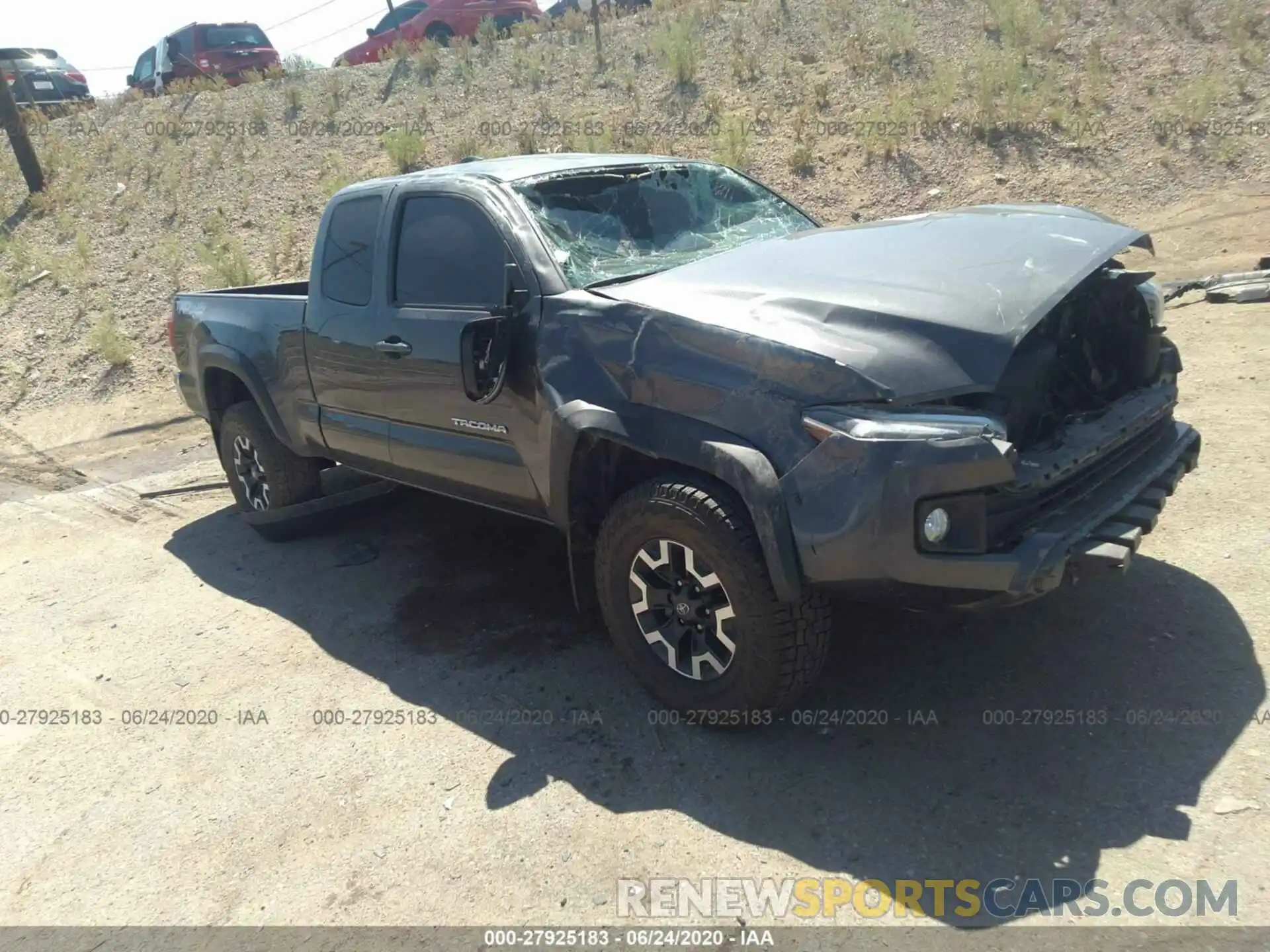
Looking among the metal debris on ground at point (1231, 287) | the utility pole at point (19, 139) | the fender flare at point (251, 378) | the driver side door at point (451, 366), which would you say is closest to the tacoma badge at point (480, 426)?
the driver side door at point (451, 366)

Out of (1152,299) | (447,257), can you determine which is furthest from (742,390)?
(1152,299)

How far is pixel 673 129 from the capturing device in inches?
547

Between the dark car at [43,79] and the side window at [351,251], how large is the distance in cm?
1710

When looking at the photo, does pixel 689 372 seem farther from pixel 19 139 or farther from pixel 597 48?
pixel 597 48

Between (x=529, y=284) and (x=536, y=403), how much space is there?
46cm

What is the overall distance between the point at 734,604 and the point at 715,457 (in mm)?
479

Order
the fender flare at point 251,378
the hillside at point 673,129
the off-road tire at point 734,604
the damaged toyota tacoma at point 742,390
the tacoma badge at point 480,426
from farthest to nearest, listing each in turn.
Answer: the hillside at point 673,129
the fender flare at point 251,378
the tacoma badge at point 480,426
the off-road tire at point 734,604
the damaged toyota tacoma at point 742,390

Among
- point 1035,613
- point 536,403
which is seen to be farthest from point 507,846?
point 1035,613

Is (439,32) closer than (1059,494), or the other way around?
(1059,494)

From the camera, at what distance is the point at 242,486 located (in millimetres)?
6012

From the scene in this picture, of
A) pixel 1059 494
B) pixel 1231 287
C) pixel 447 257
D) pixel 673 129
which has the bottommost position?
pixel 1231 287

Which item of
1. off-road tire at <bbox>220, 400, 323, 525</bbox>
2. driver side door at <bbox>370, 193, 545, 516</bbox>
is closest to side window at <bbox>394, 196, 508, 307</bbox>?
driver side door at <bbox>370, 193, 545, 516</bbox>

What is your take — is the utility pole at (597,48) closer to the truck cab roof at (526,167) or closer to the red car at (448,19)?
the red car at (448,19)

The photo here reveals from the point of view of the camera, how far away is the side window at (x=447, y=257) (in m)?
4.03
